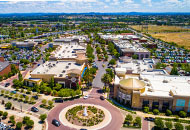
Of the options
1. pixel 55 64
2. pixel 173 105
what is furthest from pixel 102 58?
pixel 173 105

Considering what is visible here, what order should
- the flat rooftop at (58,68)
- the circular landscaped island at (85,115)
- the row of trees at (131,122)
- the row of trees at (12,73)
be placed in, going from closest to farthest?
the row of trees at (131,122), the circular landscaped island at (85,115), the flat rooftop at (58,68), the row of trees at (12,73)

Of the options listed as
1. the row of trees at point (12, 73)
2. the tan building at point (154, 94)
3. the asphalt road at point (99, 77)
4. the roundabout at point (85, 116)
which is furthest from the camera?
the row of trees at point (12, 73)

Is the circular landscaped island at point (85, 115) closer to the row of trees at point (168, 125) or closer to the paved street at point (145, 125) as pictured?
the paved street at point (145, 125)

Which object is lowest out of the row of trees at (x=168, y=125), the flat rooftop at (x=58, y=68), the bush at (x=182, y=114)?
the bush at (x=182, y=114)

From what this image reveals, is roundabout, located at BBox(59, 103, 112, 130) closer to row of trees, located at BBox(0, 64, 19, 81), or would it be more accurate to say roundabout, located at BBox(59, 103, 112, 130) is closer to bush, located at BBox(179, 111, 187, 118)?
bush, located at BBox(179, 111, 187, 118)

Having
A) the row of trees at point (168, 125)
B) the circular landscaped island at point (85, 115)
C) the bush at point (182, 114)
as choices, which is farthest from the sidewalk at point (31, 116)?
the bush at point (182, 114)

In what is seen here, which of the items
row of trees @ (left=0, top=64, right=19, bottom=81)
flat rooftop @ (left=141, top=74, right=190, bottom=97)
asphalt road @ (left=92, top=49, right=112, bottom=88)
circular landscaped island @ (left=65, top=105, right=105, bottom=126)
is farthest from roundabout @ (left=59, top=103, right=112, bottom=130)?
row of trees @ (left=0, top=64, right=19, bottom=81)

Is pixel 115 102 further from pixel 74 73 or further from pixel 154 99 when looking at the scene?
pixel 74 73

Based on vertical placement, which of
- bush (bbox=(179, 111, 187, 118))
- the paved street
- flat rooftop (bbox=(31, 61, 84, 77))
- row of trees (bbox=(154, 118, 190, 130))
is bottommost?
the paved street
